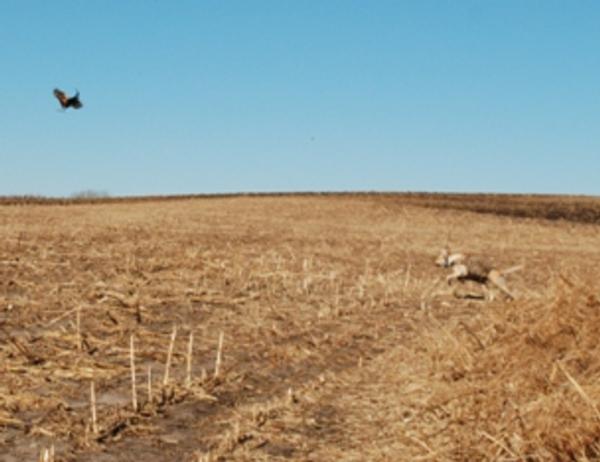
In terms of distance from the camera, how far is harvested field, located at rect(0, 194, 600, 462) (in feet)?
21.2

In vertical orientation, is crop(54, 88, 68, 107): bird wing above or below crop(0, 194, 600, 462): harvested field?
above

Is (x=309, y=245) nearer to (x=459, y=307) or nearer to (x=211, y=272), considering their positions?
(x=211, y=272)

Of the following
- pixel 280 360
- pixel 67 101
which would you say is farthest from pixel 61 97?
pixel 280 360

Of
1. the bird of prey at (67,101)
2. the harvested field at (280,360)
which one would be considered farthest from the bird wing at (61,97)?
the harvested field at (280,360)

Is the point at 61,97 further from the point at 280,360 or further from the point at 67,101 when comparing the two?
the point at 280,360

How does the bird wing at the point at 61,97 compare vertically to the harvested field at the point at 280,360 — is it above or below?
above

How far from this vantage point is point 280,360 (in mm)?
9469

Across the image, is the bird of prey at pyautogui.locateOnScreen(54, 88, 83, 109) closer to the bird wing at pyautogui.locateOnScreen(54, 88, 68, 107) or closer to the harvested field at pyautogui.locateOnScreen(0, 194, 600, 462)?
the bird wing at pyautogui.locateOnScreen(54, 88, 68, 107)

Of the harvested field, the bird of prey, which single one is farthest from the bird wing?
the harvested field

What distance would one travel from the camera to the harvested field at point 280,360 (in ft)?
21.2

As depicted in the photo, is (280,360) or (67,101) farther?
(67,101)

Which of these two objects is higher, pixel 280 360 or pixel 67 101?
pixel 67 101

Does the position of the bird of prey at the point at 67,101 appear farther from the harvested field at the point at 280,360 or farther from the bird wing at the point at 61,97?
the harvested field at the point at 280,360

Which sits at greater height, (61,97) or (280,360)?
(61,97)
